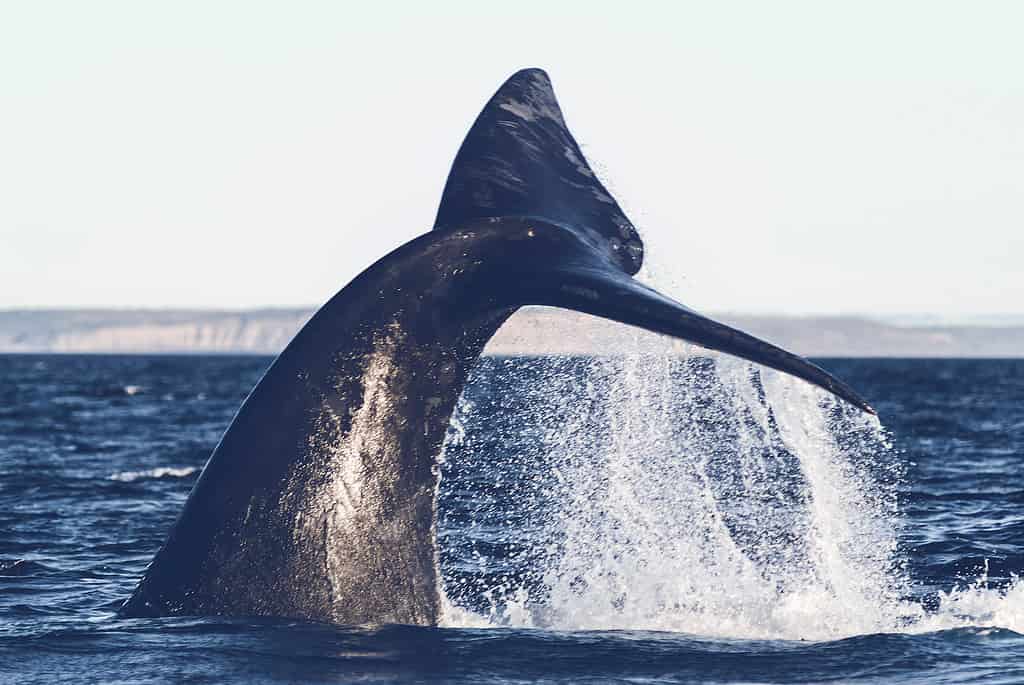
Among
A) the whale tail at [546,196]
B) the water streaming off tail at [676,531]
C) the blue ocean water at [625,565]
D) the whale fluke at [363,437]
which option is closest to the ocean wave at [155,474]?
the blue ocean water at [625,565]

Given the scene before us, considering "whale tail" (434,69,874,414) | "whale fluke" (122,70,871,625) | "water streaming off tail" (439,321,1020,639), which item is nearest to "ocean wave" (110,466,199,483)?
"water streaming off tail" (439,321,1020,639)

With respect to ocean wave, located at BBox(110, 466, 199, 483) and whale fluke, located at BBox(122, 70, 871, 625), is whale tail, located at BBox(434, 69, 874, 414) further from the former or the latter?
ocean wave, located at BBox(110, 466, 199, 483)

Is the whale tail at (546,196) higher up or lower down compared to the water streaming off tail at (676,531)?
higher up

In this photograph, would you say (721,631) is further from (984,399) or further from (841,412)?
(984,399)

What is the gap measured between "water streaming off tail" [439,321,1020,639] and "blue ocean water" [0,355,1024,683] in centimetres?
3

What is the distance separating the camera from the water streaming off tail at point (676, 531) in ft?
29.7

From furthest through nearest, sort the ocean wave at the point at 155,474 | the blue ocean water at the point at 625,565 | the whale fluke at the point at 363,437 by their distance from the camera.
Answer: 1. the ocean wave at the point at 155,474
2. the blue ocean water at the point at 625,565
3. the whale fluke at the point at 363,437

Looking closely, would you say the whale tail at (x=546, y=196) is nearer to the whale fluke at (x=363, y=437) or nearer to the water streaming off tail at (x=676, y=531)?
the whale fluke at (x=363, y=437)

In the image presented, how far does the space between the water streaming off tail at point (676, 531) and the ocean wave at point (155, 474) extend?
3869mm

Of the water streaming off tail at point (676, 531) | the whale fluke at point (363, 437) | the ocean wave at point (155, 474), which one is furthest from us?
the ocean wave at point (155, 474)

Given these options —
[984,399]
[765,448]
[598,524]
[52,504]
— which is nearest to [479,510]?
[598,524]

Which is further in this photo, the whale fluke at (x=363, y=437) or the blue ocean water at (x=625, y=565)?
the blue ocean water at (x=625, y=565)

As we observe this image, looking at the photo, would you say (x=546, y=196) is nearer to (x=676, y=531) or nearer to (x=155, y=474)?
(x=676, y=531)

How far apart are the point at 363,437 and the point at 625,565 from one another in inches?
164
